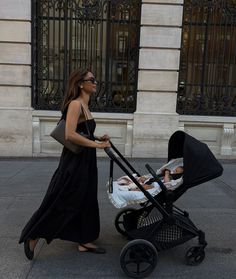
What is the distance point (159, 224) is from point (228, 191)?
290 centimetres

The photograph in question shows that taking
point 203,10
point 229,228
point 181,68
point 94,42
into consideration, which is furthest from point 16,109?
point 229,228

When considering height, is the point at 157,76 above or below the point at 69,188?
above

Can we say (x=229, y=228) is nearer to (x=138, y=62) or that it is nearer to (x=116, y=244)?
(x=116, y=244)

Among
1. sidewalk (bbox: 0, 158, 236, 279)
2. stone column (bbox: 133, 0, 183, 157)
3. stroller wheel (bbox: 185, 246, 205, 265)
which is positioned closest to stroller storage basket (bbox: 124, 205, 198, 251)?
stroller wheel (bbox: 185, 246, 205, 265)

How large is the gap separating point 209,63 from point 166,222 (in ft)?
18.5

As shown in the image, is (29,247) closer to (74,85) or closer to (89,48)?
(74,85)

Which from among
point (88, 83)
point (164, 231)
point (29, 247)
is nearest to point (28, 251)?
point (29, 247)

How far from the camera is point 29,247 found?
3383 mm

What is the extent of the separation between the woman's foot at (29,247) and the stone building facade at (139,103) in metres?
4.68

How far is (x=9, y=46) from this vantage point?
7.59 meters

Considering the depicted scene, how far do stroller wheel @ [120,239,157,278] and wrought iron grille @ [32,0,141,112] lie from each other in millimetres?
5133

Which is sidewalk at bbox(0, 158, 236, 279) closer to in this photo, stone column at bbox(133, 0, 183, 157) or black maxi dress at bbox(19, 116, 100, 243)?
black maxi dress at bbox(19, 116, 100, 243)

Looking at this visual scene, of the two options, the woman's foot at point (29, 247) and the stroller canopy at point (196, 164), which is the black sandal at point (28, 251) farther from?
the stroller canopy at point (196, 164)

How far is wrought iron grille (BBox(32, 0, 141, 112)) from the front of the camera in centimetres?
777
